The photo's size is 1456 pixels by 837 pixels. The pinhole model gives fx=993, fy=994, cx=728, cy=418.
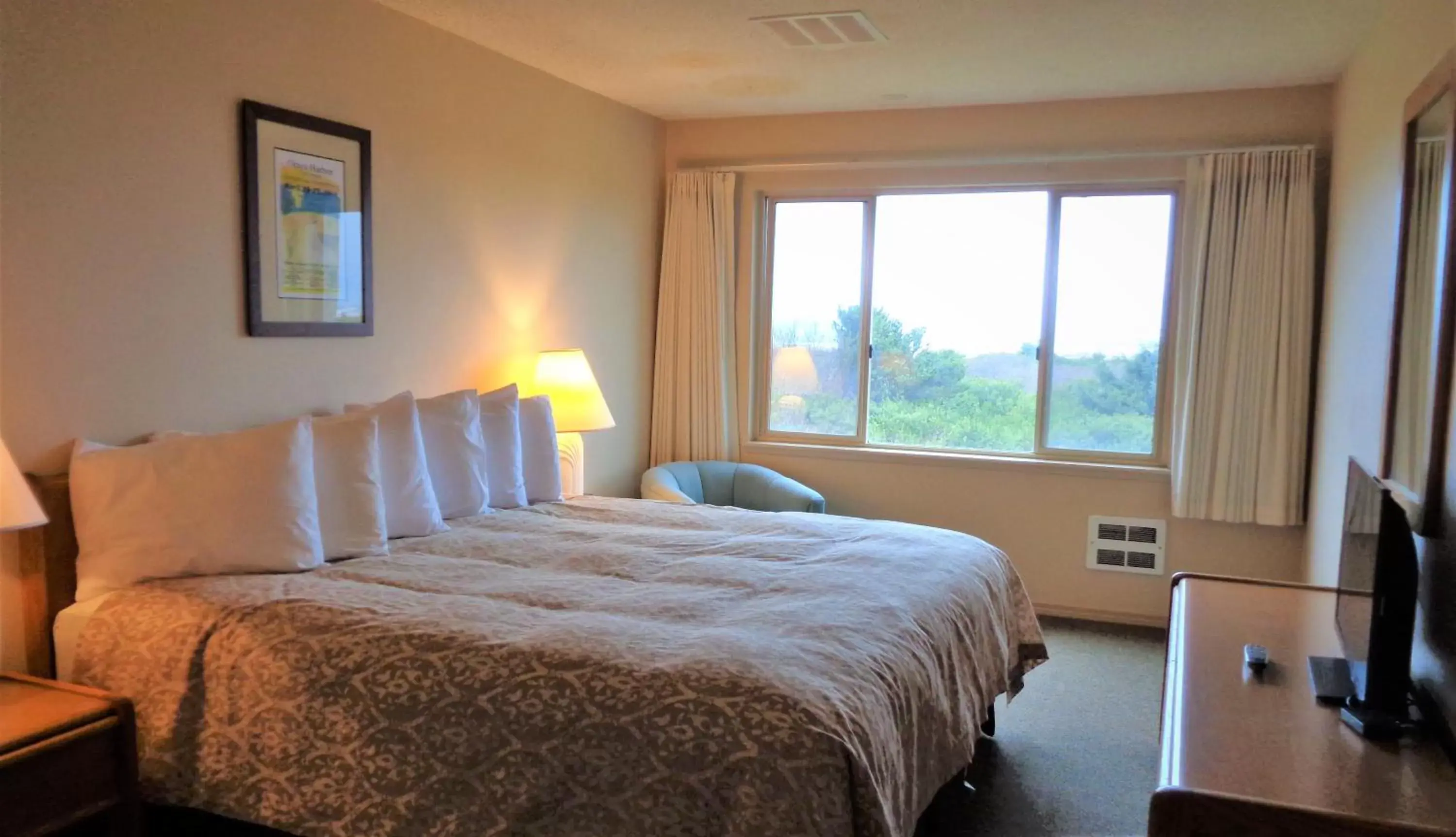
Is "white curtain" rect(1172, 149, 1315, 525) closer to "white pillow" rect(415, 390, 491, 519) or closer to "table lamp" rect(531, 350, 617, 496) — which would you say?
"table lamp" rect(531, 350, 617, 496)

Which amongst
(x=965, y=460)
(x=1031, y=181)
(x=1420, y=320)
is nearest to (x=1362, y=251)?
(x=1420, y=320)

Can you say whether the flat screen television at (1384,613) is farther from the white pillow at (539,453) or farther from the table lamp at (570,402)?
the table lamp at (570,402)

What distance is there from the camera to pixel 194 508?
2541 mm

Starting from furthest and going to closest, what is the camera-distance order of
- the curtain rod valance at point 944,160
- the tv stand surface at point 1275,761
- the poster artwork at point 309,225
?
the curtain rod valance at point 944,160
the poster artwork at point 309,225
the tv stand surface at point 1275,761

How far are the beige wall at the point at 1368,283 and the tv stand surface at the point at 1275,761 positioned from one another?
0.24 m

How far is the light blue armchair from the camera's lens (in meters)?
4.66

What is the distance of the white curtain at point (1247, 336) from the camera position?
4254 mm

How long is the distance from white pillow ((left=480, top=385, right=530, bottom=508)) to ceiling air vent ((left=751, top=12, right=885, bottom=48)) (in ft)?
5.47

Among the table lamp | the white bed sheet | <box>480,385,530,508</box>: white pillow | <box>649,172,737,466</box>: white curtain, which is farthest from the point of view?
<box>649,172,737,466</box>: white curtain

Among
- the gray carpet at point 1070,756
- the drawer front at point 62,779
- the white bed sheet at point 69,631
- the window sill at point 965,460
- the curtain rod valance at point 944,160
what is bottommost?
the gray carpet at point 1070,756

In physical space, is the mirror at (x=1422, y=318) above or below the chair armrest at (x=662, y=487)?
above

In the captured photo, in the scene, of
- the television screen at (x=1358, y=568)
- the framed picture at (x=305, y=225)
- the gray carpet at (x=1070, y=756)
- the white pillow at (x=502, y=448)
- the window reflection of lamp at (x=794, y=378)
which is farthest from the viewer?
the window reflection of lamp at (x=794, y=378)

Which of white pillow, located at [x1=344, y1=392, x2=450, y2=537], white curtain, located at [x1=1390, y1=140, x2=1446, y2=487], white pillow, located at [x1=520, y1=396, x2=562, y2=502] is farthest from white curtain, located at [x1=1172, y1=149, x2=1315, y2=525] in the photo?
white pillow, located at [x1=344, y1=392, x2=450, y2=537]

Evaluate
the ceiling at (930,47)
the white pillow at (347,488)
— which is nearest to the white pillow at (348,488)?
the white pillow at (347,488)
